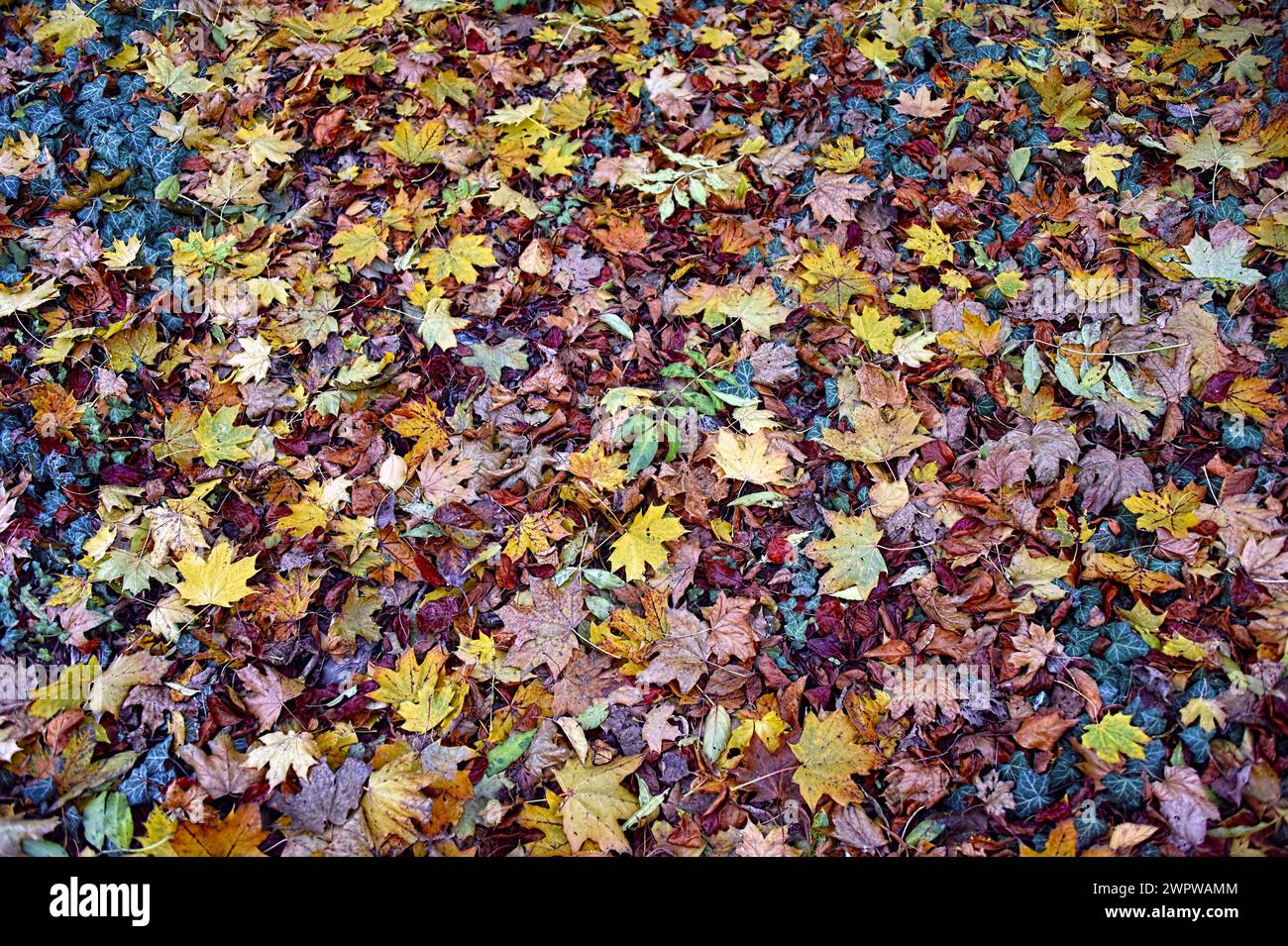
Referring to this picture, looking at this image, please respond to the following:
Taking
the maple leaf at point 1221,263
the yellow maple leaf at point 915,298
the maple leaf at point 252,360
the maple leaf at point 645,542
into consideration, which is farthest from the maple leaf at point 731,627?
the maple leaf at point 1221,263

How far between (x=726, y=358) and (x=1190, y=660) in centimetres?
155

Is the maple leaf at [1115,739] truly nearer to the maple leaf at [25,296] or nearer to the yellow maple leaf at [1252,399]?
the yellow maple leaf at [1252,399]

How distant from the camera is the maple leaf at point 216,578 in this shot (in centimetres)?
220

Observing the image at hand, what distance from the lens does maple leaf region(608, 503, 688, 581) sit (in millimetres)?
2252

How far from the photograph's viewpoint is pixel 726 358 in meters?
2.63

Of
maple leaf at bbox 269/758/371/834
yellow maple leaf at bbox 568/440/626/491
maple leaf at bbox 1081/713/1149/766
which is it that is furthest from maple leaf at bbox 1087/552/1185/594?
maple leaf at bbox 269/758/371/834

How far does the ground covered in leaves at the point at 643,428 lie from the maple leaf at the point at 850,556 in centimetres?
1

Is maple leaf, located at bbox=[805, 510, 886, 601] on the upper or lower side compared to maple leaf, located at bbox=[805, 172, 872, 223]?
lower

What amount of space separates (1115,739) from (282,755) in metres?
2.07

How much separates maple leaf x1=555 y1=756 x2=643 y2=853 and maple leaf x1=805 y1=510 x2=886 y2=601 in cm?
73

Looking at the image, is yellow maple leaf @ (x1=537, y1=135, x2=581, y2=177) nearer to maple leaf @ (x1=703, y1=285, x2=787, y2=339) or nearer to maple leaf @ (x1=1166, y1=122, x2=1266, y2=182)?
maple leaf @ (x1=703, y1=285, x2=787, y2=339)

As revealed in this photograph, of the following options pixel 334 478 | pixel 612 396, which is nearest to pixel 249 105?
pixel 334 478
